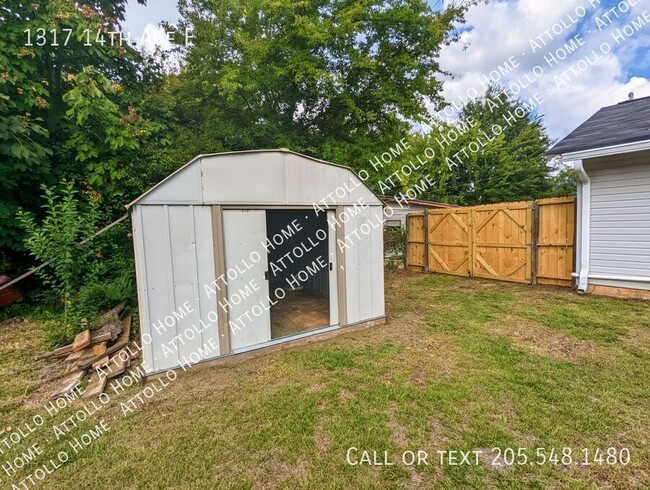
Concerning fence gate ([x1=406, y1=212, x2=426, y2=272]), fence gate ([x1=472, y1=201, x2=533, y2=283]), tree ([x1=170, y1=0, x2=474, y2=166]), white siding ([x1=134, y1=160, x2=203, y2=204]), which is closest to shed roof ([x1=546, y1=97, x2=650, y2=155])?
fence gate ([x1=472, y1=201, x2=533, y2=283])

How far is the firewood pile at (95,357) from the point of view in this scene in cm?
312

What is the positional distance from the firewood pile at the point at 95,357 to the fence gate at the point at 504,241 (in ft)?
25.8

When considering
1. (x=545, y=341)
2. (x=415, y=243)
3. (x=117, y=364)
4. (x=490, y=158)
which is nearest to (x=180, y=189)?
(x=117, y=364)

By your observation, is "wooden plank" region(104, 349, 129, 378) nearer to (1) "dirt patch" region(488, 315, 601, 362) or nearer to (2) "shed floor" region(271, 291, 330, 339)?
(2) "shed floor" region(271, 291, 330, 339)

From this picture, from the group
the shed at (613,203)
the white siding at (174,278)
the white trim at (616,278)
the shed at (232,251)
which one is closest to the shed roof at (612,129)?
the shed at (613,203)

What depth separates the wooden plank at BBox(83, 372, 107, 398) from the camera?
2.97 m

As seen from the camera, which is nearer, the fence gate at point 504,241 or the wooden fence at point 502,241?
the wooden fence at point 502,241

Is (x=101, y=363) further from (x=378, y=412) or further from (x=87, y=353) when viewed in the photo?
(x=378, y=412)

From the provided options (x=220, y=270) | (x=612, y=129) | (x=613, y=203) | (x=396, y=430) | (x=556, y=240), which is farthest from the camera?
(x=556, y=240)

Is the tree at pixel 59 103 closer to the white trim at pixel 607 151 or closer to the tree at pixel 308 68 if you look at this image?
the tree at pixel 308 68

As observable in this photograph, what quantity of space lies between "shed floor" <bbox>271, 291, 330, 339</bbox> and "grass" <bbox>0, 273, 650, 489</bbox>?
2.09ft

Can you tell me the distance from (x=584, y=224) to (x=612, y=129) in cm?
188

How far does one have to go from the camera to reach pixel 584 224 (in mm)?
5828

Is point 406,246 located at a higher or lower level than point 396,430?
higher
